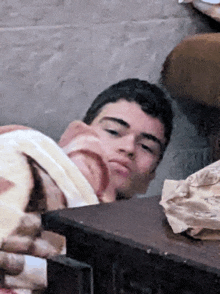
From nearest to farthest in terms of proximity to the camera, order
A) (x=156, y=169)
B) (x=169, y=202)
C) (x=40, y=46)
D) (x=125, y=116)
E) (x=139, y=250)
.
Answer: (x=139, y=250)
(x=169, y=202)
(x=40, y=46)
(x=125, y=116)
(x=156, y=169)

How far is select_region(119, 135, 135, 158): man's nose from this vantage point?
1.19m

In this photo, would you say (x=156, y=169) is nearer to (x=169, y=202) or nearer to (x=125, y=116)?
(x=125, y=116)

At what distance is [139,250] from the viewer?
69 cm

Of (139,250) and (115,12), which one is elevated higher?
(115,12)

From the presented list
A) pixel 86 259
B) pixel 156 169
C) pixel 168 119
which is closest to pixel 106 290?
pixel 86 259

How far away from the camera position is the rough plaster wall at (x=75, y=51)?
1079 mm

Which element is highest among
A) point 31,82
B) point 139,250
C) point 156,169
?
point 31,82

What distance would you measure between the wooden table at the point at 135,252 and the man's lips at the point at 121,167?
0.31 meters

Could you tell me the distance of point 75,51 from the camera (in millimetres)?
1168

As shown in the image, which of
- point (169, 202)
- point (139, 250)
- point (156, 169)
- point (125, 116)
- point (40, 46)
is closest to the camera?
point (139, 250)

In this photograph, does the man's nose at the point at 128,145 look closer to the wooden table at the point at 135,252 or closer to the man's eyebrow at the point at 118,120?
the man's eyebrow at the point at 118,120

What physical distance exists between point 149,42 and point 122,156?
1.26 feet

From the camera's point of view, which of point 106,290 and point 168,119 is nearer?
point 106,290

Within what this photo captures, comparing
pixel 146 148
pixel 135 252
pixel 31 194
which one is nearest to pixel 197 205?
pixel 135 252
